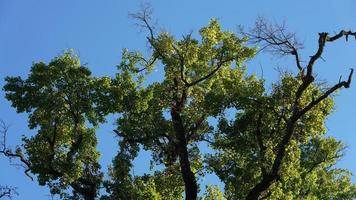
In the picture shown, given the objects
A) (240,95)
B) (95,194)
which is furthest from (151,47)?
(95,194)

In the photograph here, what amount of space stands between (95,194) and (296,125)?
916 centimetres

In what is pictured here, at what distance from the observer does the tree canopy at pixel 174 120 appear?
24188 mm

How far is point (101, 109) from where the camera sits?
25406mm

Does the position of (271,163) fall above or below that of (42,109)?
below

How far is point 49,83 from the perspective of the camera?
24703mm

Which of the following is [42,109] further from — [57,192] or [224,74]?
[224,74]

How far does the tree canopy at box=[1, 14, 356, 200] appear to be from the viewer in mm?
24188

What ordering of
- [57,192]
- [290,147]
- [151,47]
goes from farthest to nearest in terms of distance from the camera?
[151,47] < [57,192] < [290,147]

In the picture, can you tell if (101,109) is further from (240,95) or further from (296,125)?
(296,125)

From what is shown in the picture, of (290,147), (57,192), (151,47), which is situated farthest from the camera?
(151,47)

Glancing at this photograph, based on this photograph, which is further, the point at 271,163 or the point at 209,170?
the point at 209,170

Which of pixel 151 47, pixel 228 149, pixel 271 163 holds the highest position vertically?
pixel 151 47

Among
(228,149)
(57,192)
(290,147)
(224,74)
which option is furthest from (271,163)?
(57,192)

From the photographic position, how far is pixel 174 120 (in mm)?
25938
